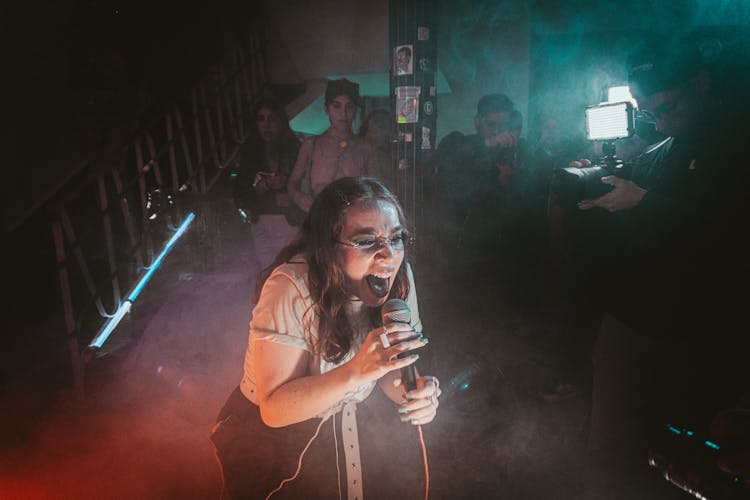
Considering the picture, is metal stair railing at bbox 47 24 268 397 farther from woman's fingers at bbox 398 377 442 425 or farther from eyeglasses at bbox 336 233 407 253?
woman's fingers at bbox 398 377 442 425

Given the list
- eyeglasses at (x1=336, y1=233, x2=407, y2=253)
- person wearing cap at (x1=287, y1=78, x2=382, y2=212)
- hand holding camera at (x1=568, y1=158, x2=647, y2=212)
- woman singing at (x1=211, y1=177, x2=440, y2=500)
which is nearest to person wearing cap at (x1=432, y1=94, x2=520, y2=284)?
person wearing cap at (x1=287, y1=78, x2=382, y2=212)

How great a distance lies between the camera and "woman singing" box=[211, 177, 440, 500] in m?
1.72

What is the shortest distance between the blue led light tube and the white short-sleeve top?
9.68 ft

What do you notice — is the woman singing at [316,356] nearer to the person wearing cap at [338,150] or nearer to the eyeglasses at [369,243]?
the eyeglasses at [369,243]

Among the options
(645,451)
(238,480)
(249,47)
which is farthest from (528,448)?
(249,47)

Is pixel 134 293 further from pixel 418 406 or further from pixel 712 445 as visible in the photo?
pixel 712 445

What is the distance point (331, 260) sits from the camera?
6.07 ft

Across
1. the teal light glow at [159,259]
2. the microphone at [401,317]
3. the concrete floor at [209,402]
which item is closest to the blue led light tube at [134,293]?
the teal light glow at [159,259]

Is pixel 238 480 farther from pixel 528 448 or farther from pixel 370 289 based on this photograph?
pixel 528 448

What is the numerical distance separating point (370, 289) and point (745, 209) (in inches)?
80.3

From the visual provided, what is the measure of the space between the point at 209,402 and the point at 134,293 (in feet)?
4.75

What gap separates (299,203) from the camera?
178 inches

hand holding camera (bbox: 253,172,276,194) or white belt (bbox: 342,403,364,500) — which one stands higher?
hand holding camera (bbox: 253,172,276,194)

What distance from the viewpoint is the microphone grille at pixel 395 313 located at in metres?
1.53
